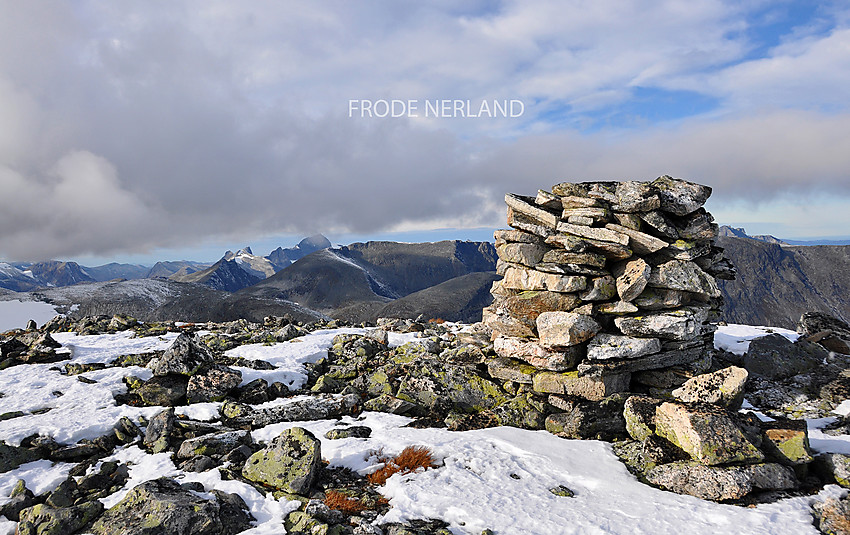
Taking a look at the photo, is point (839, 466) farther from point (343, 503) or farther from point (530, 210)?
point (530, 210)

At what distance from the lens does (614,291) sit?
20.2m

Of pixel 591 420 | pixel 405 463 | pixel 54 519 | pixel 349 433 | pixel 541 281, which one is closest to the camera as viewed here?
pixel 54 519

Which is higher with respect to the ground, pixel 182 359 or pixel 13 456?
pixel 182 359

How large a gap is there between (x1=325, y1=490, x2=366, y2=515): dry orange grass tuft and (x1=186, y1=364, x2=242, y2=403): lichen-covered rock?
10.6 metres

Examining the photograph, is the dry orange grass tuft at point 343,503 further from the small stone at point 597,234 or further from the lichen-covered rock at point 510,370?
the small stone at point 597,234

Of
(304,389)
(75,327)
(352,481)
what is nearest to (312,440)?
(352,481)

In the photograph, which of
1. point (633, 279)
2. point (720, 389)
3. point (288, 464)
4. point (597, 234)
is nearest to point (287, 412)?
point (288, 464)

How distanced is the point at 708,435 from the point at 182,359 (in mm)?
21767

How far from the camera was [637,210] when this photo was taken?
65.4ft

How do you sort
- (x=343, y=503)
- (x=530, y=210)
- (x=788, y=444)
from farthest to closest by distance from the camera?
1. (x=530, y=210)
2. (x=788, y=444)
3. (x=343, y=503)

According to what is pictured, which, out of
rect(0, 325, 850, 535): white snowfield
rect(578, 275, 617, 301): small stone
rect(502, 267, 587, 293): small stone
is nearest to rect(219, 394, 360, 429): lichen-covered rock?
rect(0, 325, 850, 535): white snowfield

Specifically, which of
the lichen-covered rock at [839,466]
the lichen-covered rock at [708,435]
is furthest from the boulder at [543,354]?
the lichen-covered rock at [839,466]

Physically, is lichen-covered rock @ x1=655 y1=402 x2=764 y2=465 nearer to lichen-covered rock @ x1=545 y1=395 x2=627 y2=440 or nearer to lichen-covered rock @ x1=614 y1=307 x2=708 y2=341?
lichen-covered rock @ x1=545 y1=395 x2=627 y2=440

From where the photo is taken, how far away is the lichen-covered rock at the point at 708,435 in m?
12.2
